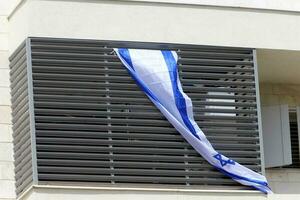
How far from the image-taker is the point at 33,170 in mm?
18891

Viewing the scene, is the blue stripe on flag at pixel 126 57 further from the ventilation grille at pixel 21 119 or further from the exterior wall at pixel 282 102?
the exterior wall at pixel 282 102

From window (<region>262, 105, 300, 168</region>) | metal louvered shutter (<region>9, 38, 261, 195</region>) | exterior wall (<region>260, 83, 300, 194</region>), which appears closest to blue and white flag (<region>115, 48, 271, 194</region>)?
metal louvered shutter (<region>9, 38, 261, 195</region>)

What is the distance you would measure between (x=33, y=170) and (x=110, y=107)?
1609mm

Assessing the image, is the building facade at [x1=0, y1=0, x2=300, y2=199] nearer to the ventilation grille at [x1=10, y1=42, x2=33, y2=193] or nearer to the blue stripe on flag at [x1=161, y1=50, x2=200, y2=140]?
the ventilation grille at [x1=10, y1=42, x2=33, y2=193]

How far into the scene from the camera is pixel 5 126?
20.2 meters

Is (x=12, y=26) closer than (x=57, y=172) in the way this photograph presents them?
No

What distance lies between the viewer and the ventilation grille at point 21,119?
63.3ft

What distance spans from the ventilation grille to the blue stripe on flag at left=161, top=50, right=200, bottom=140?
2.27m

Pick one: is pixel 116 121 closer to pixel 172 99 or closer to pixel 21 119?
pixel 172 99

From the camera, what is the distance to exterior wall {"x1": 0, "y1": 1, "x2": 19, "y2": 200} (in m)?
20.0

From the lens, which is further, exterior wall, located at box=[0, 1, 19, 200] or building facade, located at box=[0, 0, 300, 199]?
exterior wall, located at box=[0, 1, 19, 200]

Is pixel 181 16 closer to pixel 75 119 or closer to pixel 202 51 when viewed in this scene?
pixel 202 51

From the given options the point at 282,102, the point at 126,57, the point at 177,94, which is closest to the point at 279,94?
the point at 282,102

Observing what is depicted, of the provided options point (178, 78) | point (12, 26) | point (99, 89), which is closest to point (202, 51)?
point (178, 78)
